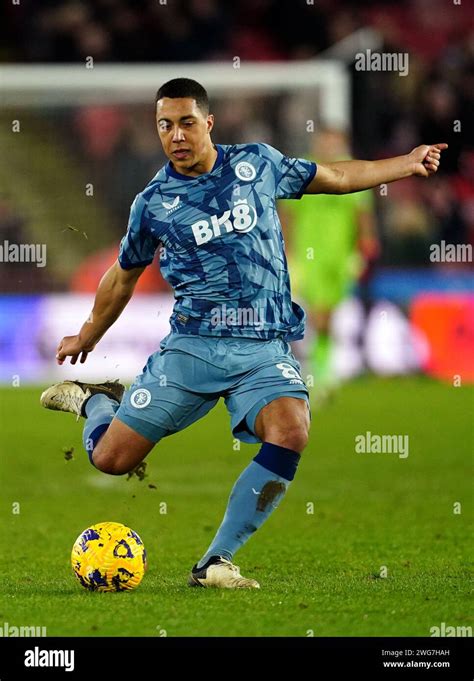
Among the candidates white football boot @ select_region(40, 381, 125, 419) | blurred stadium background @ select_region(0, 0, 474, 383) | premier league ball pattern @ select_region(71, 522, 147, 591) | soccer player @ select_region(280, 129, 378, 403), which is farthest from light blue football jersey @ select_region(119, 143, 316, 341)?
blurred stadium background @ select_region(0, 0, 474, 383)

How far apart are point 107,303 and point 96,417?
0.57 m

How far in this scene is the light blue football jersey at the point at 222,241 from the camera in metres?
5.96

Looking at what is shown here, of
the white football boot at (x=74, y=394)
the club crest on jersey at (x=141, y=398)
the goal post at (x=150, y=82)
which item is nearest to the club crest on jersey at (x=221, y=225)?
the club crest on jersey at (x=141, y=398)

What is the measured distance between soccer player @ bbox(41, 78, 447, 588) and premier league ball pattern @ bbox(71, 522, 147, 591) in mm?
280

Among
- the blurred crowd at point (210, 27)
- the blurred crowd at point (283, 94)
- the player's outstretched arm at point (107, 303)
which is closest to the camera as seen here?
the player's outstretched arm at point (107, 303)

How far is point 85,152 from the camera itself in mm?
18391

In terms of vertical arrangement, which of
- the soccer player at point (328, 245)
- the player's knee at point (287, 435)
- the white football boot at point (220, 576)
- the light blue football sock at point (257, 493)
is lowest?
the white football boot at point (220, 576)

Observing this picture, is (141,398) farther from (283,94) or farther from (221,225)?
(283,94)

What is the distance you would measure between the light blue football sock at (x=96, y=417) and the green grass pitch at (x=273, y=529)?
17.1 inches

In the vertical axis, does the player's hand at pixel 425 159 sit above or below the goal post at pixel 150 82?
below

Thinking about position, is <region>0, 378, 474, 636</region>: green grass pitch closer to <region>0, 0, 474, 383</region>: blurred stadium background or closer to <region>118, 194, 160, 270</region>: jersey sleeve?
<region>118, 194, 160, 270</region>: jersey sleeve

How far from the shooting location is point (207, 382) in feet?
19.7

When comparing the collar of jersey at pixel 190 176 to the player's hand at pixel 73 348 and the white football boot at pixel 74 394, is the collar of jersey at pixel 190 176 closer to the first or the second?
the player's hand at pixel 73 348

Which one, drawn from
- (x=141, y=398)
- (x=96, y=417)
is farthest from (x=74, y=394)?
(x=141, y=398)
